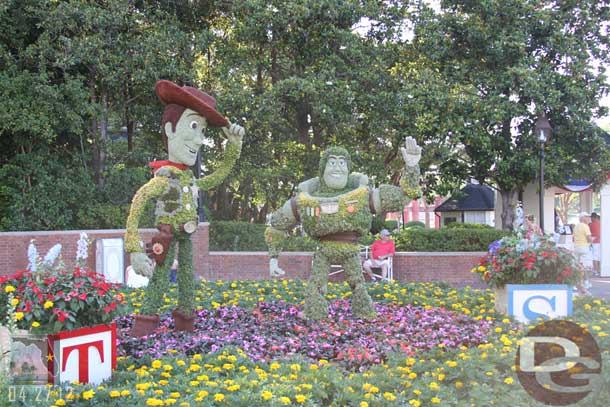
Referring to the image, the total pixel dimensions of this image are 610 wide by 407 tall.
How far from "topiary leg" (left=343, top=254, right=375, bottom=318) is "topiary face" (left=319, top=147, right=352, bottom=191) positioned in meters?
0.84

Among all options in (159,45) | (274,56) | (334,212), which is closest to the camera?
(334,212)

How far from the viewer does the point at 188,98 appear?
639cm

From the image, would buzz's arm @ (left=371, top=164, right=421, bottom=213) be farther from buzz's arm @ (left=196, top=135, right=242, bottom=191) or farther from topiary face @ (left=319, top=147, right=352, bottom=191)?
buzz's arm @ (left=196, top=135, right=242, bottom=191)

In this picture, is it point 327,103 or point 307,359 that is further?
point 327,103

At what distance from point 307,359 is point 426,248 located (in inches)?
→ 390

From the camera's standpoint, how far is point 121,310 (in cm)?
494

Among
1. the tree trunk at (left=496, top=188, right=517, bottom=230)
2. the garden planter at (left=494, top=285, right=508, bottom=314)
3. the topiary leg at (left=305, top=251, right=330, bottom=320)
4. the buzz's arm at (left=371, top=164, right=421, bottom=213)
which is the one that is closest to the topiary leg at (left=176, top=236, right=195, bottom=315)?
the topiary leg at (left=305, top=251, right=330, bottom=320)

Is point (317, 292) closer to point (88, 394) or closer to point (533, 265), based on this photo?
point (533, 265)

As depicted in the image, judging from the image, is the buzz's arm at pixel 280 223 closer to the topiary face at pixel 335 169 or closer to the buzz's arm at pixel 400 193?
the topiary face at pixel 335 169

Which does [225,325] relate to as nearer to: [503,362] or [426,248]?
[503,362]

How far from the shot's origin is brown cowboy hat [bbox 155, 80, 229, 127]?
6.37 metres

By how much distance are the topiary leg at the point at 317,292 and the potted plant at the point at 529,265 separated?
1.99 m

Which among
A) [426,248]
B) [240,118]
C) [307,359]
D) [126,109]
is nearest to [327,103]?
[240,118]

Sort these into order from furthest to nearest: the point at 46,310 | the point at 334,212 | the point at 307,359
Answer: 1. the point at 334,212
2. the point at 307,359
3. the point at 46,310
